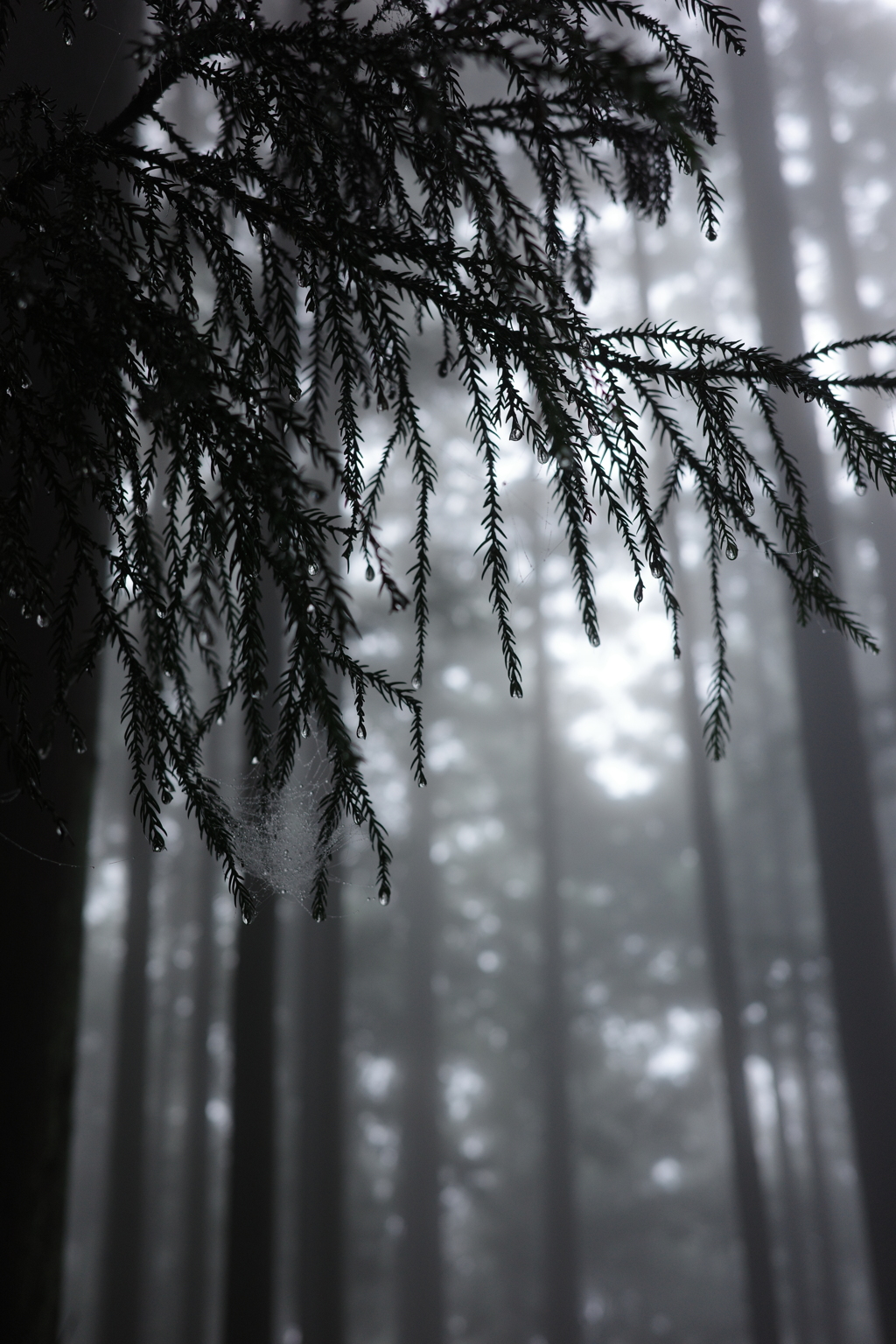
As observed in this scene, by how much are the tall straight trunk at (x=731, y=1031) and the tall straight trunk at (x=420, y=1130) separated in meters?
6.96

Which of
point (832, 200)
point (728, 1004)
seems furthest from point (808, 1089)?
point (832, 200)

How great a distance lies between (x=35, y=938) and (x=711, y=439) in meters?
2.21

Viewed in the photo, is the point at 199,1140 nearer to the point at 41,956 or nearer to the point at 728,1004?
the point at 728,1004

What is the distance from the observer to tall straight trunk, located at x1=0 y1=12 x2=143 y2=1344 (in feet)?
7.30

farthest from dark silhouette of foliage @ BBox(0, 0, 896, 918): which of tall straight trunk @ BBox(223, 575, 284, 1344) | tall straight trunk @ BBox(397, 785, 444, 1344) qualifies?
tall straight trunk @ BBox(397, 785, 444, 1344)

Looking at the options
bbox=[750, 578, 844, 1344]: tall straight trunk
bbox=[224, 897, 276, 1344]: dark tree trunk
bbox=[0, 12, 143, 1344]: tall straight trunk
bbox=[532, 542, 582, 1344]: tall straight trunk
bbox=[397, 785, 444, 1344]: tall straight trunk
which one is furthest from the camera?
bbox=[750, 578, 844, 1344]: tall straight trunk

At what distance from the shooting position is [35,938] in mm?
2373

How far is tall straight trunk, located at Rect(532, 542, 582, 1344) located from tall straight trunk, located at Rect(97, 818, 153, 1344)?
8.47 metres

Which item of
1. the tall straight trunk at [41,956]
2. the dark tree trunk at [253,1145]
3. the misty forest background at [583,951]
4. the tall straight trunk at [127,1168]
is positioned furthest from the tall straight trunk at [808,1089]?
the tall straight trunk at [41,956]

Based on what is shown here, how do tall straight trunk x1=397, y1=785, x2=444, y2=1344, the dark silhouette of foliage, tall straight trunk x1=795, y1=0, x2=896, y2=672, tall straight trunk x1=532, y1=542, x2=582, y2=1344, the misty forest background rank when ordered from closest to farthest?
1. the dark silhouette of foliage
2. tall straight trunk x1=795, y1=0, x2=896, y2=672
3. the misty forest background
4. tall straight trunk x1=532, y1=542, x2=582, y2=1344
5. tall straight trunk x1=397, y1=785, x2=444, y2=1344

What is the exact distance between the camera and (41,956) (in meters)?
2.38

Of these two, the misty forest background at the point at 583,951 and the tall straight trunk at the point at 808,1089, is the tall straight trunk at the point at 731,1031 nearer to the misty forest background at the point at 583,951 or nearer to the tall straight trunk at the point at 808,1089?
the misty forest background at the point at 583,951

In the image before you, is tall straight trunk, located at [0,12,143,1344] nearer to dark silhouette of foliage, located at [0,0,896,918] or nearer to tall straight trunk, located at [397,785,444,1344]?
dark silhouette of foliage, located at [0,0,896,918]

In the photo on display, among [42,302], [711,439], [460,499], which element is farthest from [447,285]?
[460,499]
